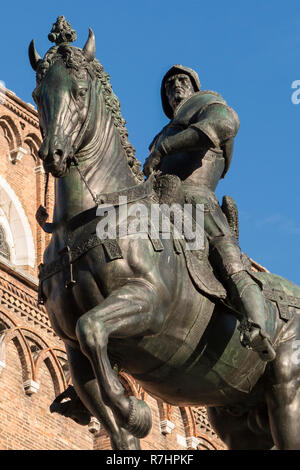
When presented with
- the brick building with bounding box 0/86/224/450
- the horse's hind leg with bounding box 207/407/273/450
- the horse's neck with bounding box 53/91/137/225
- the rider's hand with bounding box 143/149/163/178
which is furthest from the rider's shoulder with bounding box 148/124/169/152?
the brick building with bounding box 0/86/224/450

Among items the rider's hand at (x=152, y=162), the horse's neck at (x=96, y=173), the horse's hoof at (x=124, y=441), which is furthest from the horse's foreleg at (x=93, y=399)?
the rider's hand at (x=152, y=162)

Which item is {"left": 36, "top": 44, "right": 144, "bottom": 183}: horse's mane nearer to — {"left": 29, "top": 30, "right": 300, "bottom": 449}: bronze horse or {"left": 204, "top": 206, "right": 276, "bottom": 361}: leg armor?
{"left": 29, "top": 30, "right": 300, "bottom": 449}: bronze horse

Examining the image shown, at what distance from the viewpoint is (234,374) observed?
7.45 meters

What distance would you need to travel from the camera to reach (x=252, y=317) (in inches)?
280

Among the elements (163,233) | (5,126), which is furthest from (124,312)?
(5,126)

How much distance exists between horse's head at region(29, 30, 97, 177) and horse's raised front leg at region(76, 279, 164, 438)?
0.88 meters

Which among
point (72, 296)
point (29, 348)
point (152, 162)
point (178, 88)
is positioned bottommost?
point (72, 296)

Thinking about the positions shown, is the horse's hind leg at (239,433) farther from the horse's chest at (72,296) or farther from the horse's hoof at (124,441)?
the horse's chest at (72,296)

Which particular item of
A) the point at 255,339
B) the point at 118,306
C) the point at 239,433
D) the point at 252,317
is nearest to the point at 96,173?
the point at 118,306

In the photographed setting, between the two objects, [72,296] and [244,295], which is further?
[244,295]

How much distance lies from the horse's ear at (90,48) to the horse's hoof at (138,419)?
86.5 inches

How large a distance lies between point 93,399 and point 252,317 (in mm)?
1085

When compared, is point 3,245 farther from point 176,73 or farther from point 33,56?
point 33,56

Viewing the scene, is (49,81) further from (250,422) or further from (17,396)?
(17,396)
